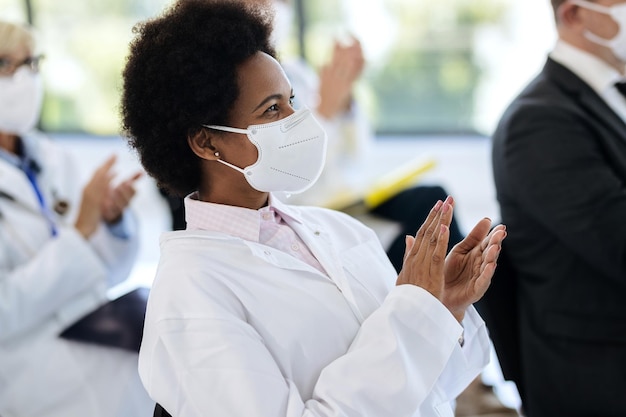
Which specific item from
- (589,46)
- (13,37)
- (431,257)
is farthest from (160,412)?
(589,46)

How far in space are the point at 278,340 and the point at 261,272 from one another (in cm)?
11

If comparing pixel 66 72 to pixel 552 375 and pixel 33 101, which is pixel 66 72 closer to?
pixel 33 101

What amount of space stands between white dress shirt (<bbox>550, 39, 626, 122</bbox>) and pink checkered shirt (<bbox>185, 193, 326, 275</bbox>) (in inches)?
43.6

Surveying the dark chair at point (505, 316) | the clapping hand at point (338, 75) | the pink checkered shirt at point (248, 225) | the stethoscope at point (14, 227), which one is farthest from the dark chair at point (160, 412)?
the clapping hand at point (338, 75)

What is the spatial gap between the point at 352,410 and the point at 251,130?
0.47m

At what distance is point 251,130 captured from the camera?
4.24 ft

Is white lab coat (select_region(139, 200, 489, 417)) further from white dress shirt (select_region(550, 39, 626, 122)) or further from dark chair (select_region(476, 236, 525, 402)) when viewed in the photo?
white dress shirt (select_region(550, 39, 626, 122))

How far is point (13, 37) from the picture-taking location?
220cm

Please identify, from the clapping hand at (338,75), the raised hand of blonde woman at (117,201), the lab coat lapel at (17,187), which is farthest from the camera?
the clapping hand at (338,75)

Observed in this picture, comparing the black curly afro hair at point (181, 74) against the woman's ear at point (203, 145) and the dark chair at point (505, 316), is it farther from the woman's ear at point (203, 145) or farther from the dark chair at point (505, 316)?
the dark chair at point (505, 316)

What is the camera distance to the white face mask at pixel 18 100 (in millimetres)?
2291

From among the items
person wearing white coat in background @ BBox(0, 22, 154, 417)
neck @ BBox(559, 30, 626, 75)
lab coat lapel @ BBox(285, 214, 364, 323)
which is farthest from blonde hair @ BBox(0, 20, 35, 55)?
neck @ BBox(559, 30, 626, 75)

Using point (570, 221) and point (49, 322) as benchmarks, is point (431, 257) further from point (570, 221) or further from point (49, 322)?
point (49, 322)

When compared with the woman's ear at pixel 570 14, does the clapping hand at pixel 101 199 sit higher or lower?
lower
